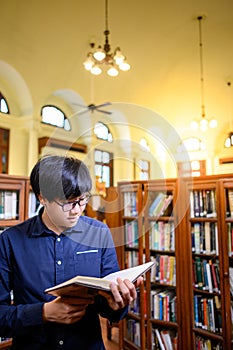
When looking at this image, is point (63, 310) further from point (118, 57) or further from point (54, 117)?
point (54, 117)

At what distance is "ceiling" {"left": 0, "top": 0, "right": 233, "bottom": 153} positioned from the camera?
5.10 meters

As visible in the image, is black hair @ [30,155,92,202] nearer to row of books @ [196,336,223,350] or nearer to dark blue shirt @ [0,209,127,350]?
dark blue shirt @ [0,209,127,350]

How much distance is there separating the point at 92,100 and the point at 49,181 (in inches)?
262

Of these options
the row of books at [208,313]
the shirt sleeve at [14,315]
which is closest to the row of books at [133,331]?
the row of books at [208,313]

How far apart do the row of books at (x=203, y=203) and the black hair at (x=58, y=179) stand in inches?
63.1

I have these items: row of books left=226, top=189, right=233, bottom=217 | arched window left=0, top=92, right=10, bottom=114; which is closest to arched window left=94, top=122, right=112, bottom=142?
row of books left=226, top=189, right=233, bottom=217

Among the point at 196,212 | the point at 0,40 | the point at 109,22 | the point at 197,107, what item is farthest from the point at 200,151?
the point at 196,212

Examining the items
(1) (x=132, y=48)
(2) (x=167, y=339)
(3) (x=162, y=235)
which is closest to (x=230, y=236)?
(3) (x=162, y=235)

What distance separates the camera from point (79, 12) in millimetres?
5086

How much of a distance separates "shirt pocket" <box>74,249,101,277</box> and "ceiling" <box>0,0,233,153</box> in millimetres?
4852

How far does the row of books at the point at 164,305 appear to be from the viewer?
8.25ft

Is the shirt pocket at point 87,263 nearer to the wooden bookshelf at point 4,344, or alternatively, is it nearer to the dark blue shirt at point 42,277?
the dark blue shirt at point 42,277

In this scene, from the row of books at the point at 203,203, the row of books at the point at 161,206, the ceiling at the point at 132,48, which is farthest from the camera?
the ceiling at the point at 132,48

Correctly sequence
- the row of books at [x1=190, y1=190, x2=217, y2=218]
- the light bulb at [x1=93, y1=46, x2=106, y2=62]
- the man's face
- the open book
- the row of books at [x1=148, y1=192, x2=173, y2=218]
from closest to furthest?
the open book < the man's face < the row of books at [x1=190, y1=190, x2=217, y2=218] < the row of books at [x1=148, y1=192, x2=173, y2=218] < the light bulb at [x1=93, y1=46, x2=106, y2=62]
